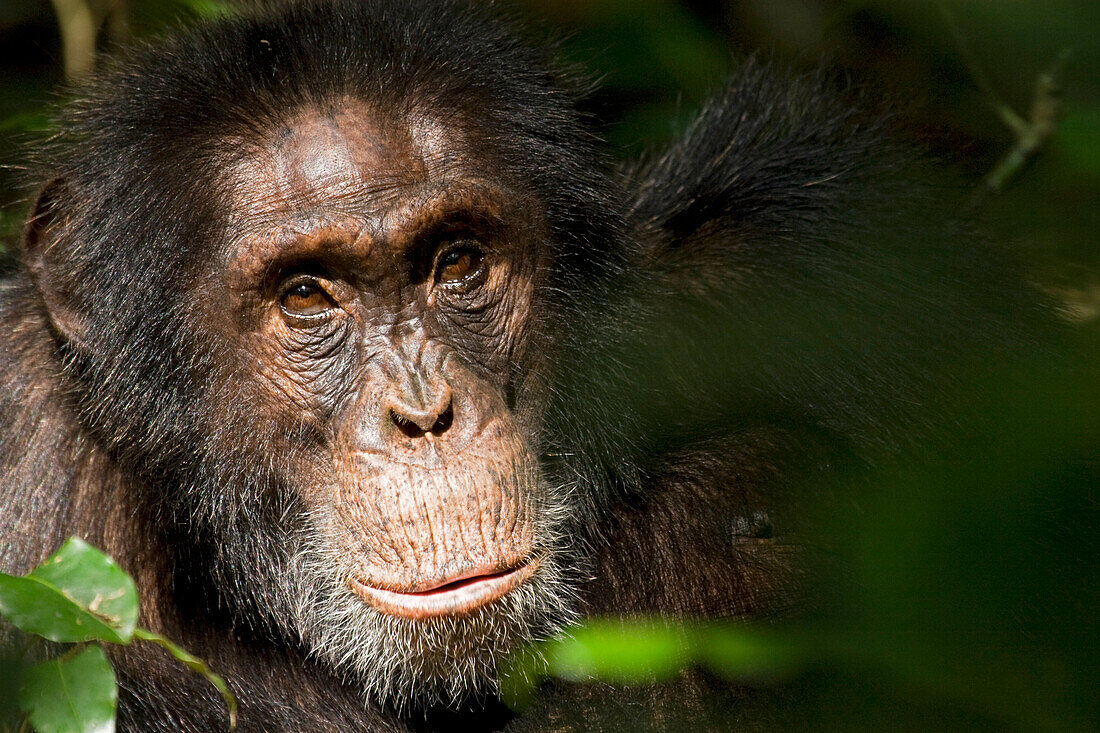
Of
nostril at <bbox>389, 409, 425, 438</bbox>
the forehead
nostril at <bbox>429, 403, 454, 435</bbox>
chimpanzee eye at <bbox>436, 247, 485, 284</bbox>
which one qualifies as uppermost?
the forehead

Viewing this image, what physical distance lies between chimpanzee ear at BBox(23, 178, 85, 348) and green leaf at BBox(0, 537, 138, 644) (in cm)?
137

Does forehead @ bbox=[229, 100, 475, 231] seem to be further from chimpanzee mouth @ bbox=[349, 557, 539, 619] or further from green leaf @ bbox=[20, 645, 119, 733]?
green leaf @ bbox=[20, 645, 119, 733]

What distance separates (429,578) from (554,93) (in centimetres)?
191

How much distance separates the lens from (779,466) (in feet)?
13.6

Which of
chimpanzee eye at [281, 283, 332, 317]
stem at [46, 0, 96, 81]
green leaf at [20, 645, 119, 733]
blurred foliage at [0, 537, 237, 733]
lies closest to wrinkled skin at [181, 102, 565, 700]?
chimpanzee eye at [281, 283, 332, 317]

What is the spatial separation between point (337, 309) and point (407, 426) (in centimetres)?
57

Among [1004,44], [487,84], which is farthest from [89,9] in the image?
[1004,44]

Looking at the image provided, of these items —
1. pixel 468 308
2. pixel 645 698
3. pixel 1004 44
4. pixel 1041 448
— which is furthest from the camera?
pixel 468 308

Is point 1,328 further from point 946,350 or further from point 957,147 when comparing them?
point 957,147

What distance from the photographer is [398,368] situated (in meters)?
3.54

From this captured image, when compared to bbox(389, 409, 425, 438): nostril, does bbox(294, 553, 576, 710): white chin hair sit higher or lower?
lower

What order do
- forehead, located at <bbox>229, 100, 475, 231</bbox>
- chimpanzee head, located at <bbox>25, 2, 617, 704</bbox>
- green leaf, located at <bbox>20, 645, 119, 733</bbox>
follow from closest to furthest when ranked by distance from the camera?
1. green leaf, located at <bbox>20, 645, 119, 733</bbox>
2. chimpanzee head, located at <bbox>25, 2, 617, 704</bbox>
3. forehead, located at <bbox>229, 100, 475, 231</bbox>

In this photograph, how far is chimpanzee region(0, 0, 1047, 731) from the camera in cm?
351

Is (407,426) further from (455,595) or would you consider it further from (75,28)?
(75,28)
